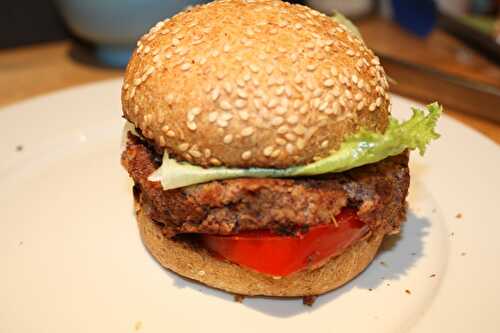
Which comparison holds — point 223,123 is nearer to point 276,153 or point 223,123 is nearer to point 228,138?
point 228,138

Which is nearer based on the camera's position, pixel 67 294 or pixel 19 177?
pixel 67 294

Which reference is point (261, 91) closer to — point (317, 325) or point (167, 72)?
point (167, 72)

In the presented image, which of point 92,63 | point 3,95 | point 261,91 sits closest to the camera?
point 261,91

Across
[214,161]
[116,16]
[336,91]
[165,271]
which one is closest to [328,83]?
[336,91]

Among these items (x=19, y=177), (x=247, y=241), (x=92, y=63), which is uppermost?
(x=247, y=241)

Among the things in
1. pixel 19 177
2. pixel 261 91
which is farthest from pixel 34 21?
pixel 261 91

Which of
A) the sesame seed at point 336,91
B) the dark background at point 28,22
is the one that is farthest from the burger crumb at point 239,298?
the dark background at point 28,22

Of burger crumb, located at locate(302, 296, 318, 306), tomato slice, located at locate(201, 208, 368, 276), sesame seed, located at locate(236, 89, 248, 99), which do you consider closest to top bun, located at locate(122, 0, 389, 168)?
sesame seed, located at locate(236, 89, 248, 99)
